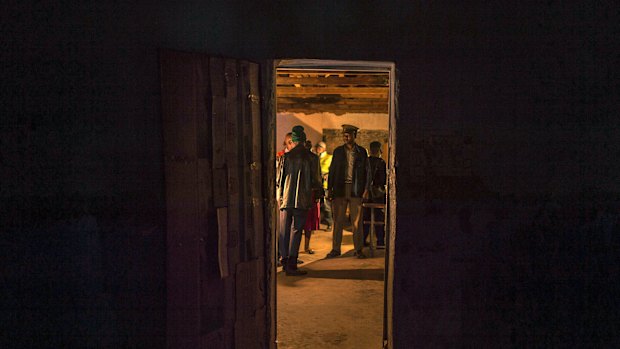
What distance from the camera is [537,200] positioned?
3.43 metres

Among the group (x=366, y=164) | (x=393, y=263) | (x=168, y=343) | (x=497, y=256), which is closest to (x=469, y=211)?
(x=497, y=256)

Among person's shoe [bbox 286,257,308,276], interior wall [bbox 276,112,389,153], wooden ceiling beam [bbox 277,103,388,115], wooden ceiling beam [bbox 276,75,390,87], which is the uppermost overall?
wooden ceiling beam [bbox 276,75,390,87]

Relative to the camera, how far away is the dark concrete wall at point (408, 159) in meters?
3.13

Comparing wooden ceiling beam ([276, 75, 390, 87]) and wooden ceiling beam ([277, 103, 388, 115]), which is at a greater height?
wooden ceiling beam ([276, 75, 390, 87])

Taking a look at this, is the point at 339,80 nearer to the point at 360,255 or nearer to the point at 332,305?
the point at 360,255

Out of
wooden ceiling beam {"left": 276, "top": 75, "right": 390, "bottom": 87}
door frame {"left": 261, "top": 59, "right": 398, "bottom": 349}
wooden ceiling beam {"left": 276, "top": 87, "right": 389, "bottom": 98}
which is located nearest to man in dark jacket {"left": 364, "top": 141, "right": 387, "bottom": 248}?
A: wooden ceiling beam {"left": 276, "top": 75, "right": 390, "bottom": 87}

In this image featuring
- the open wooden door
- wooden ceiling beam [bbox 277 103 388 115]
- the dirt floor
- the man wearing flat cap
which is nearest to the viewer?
the open wooden door

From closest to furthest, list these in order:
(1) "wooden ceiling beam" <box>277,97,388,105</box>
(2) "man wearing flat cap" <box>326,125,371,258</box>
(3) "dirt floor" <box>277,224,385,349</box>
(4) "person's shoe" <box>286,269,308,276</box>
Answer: (3) "dirt floor" <box>277,224,385,349</box>
(4) "person's shoe" <box>286,269,308,276</box>
(2) "man wearing flat cap" <box>326,125,371,258</box>
(1) "wooden ceiling beam" <box>277,97,388,105</box>

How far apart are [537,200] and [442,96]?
102 centimetres

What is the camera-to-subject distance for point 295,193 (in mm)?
6367

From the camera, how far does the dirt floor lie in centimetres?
428

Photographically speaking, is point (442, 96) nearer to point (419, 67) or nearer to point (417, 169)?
point (419, 67)

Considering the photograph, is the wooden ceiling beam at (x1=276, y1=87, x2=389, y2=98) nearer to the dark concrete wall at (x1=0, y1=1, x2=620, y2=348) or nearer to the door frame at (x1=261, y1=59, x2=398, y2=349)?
the door frame at (x1=261, y1=59, x2=398, y2=349)

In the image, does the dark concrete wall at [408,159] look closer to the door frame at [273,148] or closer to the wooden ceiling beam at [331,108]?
the door frame at [273,148]
